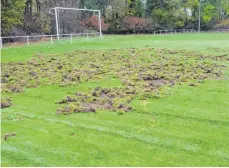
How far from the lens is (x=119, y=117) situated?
611 cm

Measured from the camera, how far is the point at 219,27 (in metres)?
50.2

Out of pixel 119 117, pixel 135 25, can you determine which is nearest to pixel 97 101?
pixel 119 117

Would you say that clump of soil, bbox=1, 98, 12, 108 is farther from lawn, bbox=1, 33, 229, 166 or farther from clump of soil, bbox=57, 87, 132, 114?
clump of soil, bbox=57, 87, 132, 114

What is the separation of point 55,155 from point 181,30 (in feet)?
146

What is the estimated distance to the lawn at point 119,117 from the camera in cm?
455

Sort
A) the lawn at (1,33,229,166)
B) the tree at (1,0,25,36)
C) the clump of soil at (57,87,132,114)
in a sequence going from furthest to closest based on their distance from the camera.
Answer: the tree at (1,0,25,36), the clump of soil at (57,87,132,114), the lawn at (1,33,229,166)

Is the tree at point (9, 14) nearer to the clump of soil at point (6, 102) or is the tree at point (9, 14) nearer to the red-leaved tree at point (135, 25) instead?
the clump of soil at point (6, 102)

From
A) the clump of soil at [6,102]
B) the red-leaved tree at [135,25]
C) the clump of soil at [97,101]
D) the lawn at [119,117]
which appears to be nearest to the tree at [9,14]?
the lawn at [119,117]

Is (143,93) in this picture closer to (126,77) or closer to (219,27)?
(126,77)

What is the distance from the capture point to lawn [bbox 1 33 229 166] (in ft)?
14.9

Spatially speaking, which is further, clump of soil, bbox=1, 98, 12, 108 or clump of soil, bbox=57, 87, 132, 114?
clump of soil, bbox=1, 98, 12, 108

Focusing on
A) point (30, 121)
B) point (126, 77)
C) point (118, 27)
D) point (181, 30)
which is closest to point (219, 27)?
point (181, 30)

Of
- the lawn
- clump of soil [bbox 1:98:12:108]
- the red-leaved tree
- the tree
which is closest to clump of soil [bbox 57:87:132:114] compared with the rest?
the lawn

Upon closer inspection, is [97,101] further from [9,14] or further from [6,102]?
[9,14]
